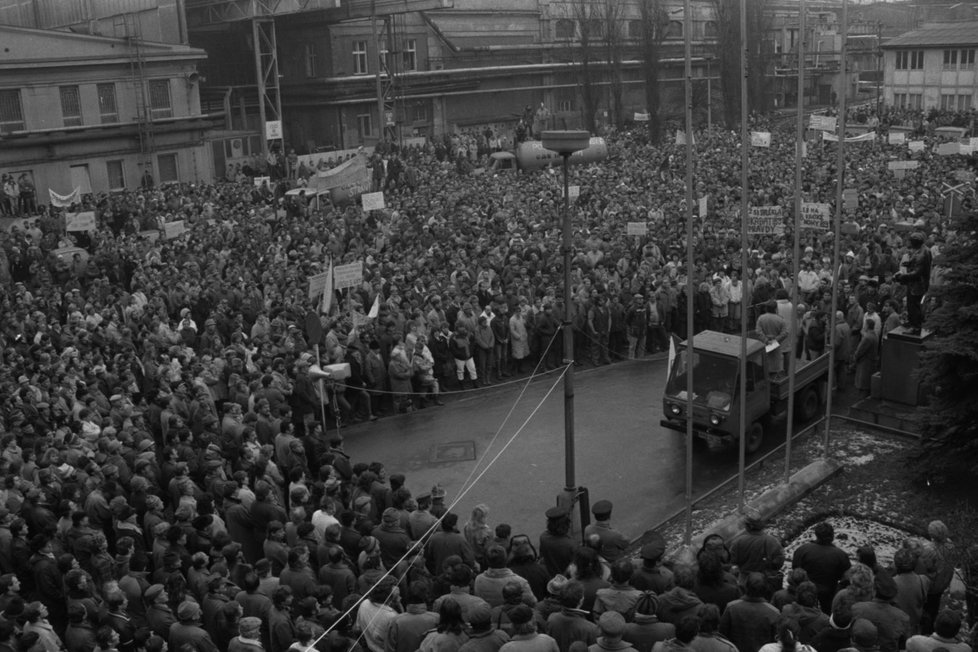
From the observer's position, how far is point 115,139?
4041 cm

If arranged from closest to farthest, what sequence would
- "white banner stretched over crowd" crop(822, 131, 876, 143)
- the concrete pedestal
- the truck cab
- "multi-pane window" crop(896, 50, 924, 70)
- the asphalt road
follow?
the asphalt road → the truck cab → the concrete pedestal → "white banner stretched over crowd" crop(822, 131, 876, 143) → "multi-pane window" crop(896, 50, 924, 70)

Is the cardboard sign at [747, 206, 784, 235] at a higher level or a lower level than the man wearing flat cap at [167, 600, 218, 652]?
higher

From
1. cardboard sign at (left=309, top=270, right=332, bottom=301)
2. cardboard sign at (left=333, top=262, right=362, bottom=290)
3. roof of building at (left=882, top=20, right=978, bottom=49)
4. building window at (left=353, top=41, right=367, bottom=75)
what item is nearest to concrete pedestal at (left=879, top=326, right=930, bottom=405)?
cardboard sign at (left=333, top=262, right=362, bottom=290)

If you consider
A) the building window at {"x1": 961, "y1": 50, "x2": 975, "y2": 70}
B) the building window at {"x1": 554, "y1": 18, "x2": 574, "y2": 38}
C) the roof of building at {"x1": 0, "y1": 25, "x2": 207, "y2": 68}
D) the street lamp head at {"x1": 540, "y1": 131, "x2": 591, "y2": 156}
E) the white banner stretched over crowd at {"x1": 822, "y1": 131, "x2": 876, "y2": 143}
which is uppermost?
the building window at {"x1": 554, "y1": 18, "x2": 574, "y2": 38}

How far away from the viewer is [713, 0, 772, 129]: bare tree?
61.2 meters

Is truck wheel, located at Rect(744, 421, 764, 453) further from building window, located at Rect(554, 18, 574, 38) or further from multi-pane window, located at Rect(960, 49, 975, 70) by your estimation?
multi-pane window, located at Rect(960, 49, 975, 70)

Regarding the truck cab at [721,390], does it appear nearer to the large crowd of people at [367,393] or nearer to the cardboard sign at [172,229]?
the large crowd of people at [367,393]

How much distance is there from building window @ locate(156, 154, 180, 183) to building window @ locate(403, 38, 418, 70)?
1930cm

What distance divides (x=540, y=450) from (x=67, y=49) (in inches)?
1216

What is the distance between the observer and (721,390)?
621 inches

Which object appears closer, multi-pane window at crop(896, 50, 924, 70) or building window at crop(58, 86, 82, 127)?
building window at crop(58, 86, 82, 127)

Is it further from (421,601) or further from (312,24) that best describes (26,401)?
(312,24)

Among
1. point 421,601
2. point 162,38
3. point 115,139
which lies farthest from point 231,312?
point 162,38

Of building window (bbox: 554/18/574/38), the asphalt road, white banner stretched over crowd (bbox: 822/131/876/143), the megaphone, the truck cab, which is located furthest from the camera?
building window (bbox: 554/18/574/38)
